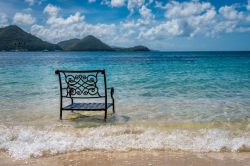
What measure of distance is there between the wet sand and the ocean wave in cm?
20

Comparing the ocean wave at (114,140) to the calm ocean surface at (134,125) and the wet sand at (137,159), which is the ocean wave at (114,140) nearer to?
the calm ocean surface at (134,125)

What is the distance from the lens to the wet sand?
5434 millimetres

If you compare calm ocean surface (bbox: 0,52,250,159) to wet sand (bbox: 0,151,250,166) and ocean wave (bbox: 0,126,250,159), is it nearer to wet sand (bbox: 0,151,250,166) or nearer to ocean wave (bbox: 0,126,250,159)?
ocean wave (bbox: 0,126,250,159)

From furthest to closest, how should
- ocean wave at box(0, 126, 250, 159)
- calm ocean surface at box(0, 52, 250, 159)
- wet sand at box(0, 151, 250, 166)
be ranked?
1. calm ocean surface at box(0, 52, 250, 159)
2. ocean wave at box(0, 126, 250, 159)
3. wet sand at box(0, 151, 250, 166)

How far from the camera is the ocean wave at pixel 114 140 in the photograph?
614cm

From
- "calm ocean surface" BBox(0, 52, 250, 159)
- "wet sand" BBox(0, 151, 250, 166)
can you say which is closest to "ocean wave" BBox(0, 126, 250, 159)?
"calm ocean surface" BBox(0, 52, 250, 159)

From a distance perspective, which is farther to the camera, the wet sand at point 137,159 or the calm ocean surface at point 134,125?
the calm ocean surface at point 134,125

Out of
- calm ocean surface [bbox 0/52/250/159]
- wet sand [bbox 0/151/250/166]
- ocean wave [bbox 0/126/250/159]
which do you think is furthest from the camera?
calm ocean surface [bbox 0/52/250/159]

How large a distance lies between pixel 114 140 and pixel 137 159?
115 cm

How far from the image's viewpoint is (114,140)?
667 centimetres

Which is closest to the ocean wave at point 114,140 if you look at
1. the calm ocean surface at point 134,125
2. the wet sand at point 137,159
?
the calm ocean surface at point 134,125

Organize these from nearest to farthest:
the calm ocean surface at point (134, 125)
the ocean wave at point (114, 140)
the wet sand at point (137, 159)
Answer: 1. the wet sand at point (137, 159)
2. the ocean wave at point (114, 140)
3. the calm ocean surface at point (134, 125)

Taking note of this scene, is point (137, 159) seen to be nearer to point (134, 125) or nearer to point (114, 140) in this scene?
point (114, 140)

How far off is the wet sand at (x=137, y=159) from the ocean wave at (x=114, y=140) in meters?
0.20
